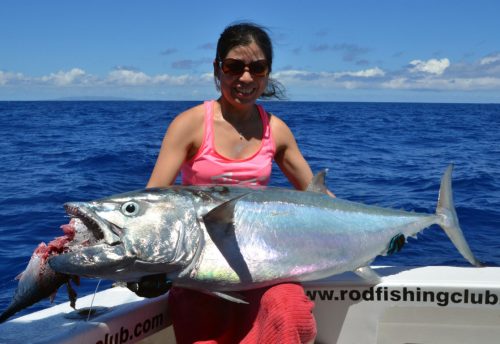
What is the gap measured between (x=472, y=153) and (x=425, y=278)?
13556mm

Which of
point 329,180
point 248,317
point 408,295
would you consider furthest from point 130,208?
point 329,180

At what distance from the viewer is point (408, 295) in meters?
3.00

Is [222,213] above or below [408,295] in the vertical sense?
above

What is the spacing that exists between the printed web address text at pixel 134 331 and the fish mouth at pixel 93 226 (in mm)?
635

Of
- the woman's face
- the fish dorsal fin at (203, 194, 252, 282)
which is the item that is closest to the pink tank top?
the woman's face

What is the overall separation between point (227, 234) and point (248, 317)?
0.54 m

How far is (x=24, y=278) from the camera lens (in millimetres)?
2158

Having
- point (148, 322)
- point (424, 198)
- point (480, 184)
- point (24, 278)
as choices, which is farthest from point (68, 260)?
point (480, 184)

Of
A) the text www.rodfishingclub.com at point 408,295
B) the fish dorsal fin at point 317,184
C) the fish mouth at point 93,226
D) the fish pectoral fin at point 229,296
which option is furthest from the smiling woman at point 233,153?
the fish mouth at point 93,226

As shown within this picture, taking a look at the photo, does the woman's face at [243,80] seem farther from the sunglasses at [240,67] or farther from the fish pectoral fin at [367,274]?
the fish pectoral fin at [367,274]

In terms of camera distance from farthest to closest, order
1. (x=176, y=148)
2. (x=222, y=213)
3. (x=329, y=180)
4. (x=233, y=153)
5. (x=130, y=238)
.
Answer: (x=329, y=180) → (x=233, y=153) → (x=176, y=148) → (x=222, y=213) → (x=130, y=238)

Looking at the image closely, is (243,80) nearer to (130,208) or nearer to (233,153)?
(233,153)

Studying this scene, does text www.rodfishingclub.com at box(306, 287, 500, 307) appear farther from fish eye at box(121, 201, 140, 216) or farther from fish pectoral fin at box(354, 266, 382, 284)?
fish eye at box(121, 201, 140, 216)

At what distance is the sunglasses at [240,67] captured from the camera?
9.79ft
